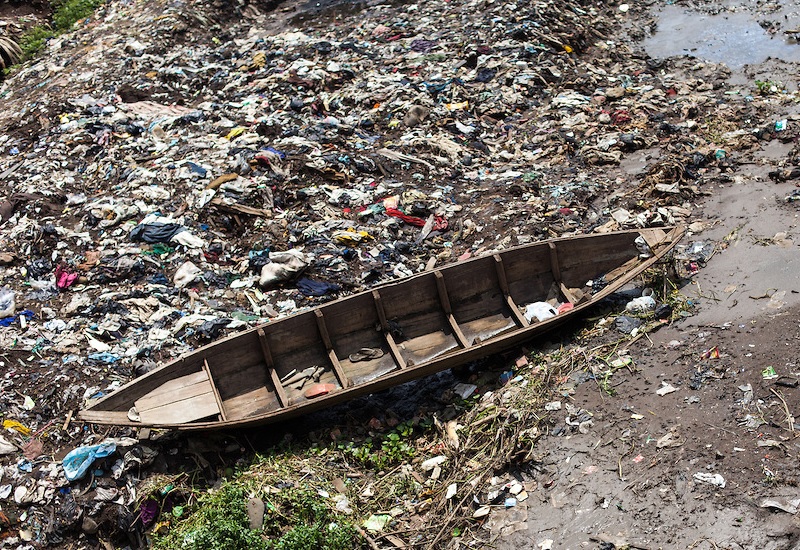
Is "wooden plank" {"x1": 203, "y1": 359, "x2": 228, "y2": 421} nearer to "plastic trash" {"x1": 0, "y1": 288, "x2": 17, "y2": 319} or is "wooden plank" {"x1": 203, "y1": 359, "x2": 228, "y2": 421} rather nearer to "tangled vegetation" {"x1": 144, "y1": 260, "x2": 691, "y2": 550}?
"tangled vegetation" {"x1": 144, "y1": 260, "x2": 691, "y2": 550}

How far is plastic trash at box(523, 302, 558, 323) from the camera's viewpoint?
257 inches

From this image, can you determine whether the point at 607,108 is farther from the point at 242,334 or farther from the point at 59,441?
the point at 59,441

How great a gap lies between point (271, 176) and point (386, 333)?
2.99m

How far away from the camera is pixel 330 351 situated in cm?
629

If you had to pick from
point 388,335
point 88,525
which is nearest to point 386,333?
point 388,335

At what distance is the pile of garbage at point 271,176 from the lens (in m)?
6.23

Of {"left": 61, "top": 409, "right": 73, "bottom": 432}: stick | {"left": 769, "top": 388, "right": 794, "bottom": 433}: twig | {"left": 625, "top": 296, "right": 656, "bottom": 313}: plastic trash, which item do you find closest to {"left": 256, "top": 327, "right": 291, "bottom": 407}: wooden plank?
{"left": 61, "top": 409, "right": 73, "bottom": 432}: stick

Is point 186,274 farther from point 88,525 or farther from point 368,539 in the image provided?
point 368,539

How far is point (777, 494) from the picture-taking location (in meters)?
4.48

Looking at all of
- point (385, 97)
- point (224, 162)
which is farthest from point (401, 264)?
point (385, 97)

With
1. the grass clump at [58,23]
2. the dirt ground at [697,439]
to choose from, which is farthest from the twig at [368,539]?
the grass clump at [58,23]

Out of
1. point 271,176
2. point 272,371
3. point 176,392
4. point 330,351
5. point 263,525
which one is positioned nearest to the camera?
point 263,525

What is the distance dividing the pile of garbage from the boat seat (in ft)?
1.21

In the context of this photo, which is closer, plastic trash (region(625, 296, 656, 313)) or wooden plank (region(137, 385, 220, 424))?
wooden plank (region(137, 385, 220, 424))
